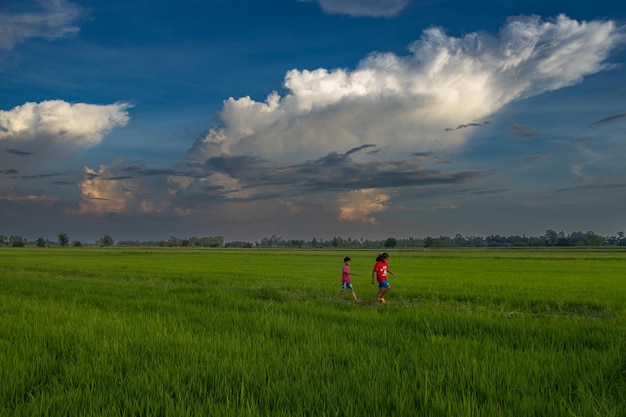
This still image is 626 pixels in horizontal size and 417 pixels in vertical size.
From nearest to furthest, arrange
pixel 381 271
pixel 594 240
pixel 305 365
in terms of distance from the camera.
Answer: pixel 305 365, pixel 381 271, pixel 594 240

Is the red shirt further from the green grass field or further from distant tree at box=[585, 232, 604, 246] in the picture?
distant tree at box=[585, 232, 604, 246]

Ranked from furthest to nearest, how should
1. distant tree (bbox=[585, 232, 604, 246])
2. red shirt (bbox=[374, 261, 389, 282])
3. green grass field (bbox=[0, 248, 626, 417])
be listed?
1. distant tree (bbox=[585, 232, 604, 246])
2. red shirt (bbox=[374, 261, 389, 282])
3. green grass field (bbox=[0, 248, 626, 417])

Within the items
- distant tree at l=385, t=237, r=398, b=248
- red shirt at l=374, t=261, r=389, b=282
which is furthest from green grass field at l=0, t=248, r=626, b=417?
distant tree at l=385, t=237, r=398, b=248

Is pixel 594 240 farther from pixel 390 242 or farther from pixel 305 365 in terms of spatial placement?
Answer: pixel 305 365

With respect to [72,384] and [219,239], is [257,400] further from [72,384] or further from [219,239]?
[219,239]

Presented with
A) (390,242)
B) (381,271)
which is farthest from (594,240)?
(381,271)

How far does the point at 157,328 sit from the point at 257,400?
3.94 m

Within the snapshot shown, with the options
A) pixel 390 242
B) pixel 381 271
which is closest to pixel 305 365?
pixel 381 271

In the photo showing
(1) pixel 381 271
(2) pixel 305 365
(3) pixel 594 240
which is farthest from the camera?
(3) pixel 594 240

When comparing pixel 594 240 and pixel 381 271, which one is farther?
pixel 594 240

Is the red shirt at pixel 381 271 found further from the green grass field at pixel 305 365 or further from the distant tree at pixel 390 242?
the distant tree at pixel 390 242

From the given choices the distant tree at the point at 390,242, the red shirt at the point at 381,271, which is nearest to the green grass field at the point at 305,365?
the red shirt at the point at 381,271

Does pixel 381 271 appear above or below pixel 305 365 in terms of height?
above

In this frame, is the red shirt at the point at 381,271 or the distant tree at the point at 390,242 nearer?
the red shirt at the point at 381,271
